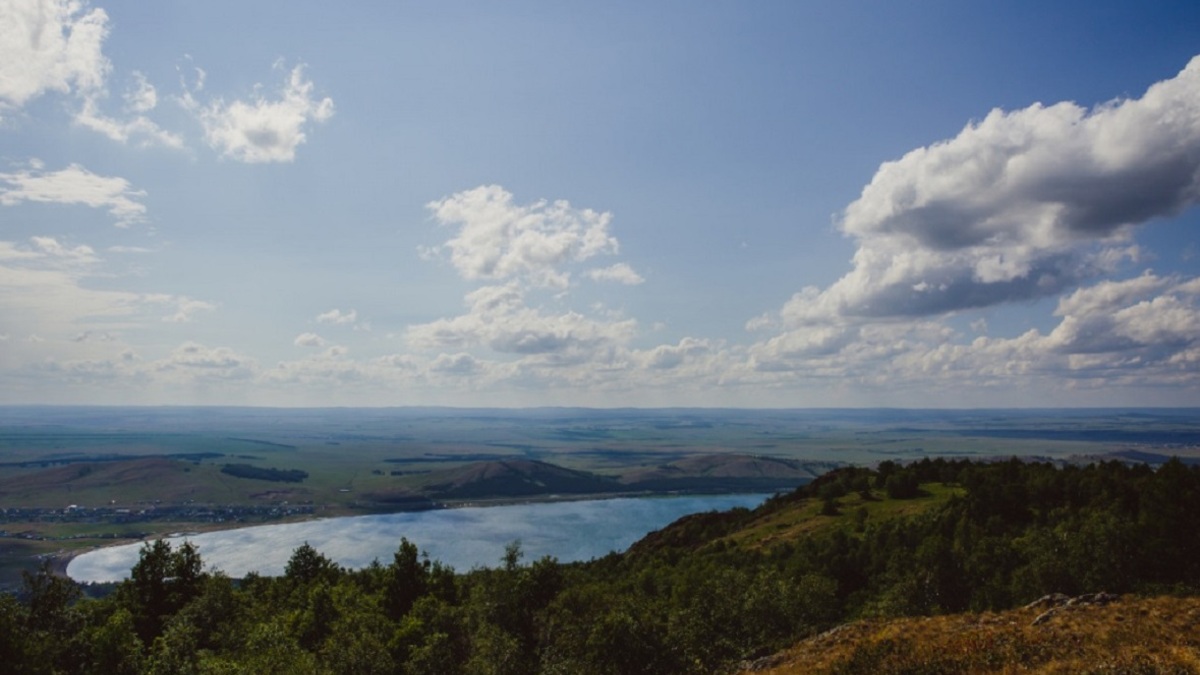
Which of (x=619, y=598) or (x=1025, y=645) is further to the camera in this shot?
(x=619, y=598)

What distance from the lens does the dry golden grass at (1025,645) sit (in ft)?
86.5

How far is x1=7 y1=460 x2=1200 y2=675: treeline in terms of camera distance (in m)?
43.0

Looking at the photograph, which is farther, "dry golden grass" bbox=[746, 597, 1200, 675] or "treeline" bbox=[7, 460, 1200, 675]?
"treeline" bbox=[7, 460, 1200, 675]

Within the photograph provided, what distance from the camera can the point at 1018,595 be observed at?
54656 mm

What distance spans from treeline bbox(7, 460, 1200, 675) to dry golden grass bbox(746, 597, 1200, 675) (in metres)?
9.74

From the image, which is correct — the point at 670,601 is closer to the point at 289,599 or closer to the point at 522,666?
the point at 522,666

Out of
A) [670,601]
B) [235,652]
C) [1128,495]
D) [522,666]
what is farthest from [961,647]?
[1128,495]

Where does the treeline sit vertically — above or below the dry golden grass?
below

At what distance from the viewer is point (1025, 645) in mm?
30297

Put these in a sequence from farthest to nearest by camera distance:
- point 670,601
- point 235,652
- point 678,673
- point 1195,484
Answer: point 670,601 < point 1195,484 < point 235,652 < point 678,673

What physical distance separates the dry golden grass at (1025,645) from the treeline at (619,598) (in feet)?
31.9

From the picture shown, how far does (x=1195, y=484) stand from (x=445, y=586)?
A: 7983 centimetres

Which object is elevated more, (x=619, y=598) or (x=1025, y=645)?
(x=1025, y=645)

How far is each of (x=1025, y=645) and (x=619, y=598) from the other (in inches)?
1562
